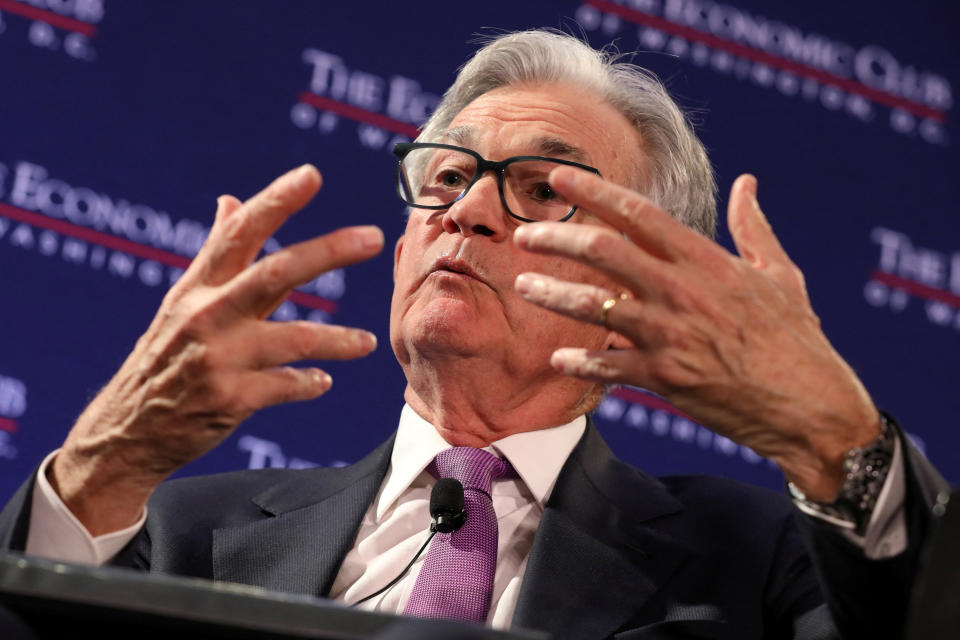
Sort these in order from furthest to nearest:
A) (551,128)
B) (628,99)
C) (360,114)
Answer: (360,114), (628,99), (551,128)

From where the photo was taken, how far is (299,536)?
183 centimetres

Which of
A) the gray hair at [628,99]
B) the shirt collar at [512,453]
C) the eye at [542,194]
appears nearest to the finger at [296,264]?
the shirt collar at [512,453]

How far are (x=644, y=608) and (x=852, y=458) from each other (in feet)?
1.59

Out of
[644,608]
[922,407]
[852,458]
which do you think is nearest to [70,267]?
[644,608]

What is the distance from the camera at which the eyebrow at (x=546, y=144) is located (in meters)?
2.12

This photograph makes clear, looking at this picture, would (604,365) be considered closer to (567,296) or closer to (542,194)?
(567,296)

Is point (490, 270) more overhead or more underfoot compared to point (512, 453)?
more overhead

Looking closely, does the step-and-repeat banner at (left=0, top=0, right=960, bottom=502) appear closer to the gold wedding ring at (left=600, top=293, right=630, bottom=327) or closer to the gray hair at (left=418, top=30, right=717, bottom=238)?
the gray hair at (left=418, top=30, right=717, bottom=238)

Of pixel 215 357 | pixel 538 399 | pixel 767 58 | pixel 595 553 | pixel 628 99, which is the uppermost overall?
pixel 767 58

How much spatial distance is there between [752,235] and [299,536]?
0.88 m

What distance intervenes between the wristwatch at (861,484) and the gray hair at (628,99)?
1022mm

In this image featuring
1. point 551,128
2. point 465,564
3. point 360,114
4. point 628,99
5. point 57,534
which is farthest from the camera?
point 360,114

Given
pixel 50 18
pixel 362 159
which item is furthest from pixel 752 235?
pixel 50 18

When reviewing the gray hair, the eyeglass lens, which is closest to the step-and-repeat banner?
the gray hair
